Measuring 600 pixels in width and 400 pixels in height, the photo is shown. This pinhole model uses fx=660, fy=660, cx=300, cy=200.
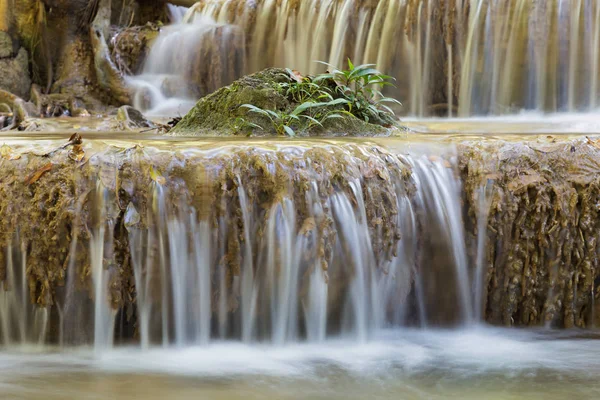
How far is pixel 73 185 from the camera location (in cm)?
274

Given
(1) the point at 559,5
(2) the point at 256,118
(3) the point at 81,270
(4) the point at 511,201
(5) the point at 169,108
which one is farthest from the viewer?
(5) the point at 169,108

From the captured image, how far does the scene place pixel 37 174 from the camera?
109 inches

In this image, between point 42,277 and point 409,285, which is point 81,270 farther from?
point 409,285

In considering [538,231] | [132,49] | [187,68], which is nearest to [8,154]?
[538,231]

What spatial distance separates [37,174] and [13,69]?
21.1ft

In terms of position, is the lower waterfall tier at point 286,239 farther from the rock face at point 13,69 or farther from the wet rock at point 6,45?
the wet rock at point 6,45

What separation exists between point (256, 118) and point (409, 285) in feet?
5.61

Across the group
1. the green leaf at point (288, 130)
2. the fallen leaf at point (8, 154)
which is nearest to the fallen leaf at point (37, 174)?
the fallen leaf at point (8, 154)

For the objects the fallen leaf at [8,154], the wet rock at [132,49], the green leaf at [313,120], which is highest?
the wet rock at [132,49]

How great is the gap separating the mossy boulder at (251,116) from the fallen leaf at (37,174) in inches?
62.2

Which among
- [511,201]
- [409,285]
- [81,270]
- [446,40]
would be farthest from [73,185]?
[446,40]

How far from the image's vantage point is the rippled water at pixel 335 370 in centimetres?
235

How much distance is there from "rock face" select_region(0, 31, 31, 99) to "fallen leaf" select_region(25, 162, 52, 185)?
623cm

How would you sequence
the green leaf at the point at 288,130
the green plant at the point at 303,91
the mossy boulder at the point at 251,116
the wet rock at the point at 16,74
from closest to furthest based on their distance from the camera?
the green leaf at the point at 288,130
the mossy boulder at the point at 251,116
the green plant at the point at 303,91
the wet rock at the point at 16,74
